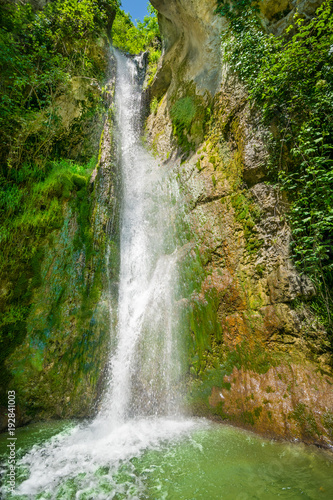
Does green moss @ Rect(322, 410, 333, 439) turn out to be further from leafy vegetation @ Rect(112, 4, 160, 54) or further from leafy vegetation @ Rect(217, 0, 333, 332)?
leafy vegetation @ Rect(112, 4, 160, 54)

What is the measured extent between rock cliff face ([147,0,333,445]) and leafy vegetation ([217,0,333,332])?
A: 0.23m

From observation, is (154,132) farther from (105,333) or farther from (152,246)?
(105,333)

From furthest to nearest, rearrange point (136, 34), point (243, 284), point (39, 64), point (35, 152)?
1. point (136, 34)
2. point (39, 64)
3. point (35, 152)
4. point (243, 284)

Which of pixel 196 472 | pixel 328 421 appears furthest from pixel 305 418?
pixel 196 472

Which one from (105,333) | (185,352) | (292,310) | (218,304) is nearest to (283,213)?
(292,310)

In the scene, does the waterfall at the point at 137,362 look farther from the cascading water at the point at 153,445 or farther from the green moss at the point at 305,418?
the green moss at the point at 305,418

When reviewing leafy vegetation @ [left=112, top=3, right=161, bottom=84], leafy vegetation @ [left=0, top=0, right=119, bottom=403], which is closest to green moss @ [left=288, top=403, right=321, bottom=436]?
leafy vegetation @ [left=0, top=0, right=119, bottom=403]

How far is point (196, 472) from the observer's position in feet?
8.57

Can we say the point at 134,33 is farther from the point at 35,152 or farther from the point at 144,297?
the point at 144,297

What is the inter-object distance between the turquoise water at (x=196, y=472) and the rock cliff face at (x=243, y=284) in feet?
1.41

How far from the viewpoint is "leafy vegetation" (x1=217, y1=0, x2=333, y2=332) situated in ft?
11.4

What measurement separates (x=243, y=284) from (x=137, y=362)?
8.27ft

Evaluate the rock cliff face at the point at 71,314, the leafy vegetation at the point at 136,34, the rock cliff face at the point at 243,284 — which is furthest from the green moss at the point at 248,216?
the leafy vegetation at the point at 136,34

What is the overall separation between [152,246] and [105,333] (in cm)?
239
